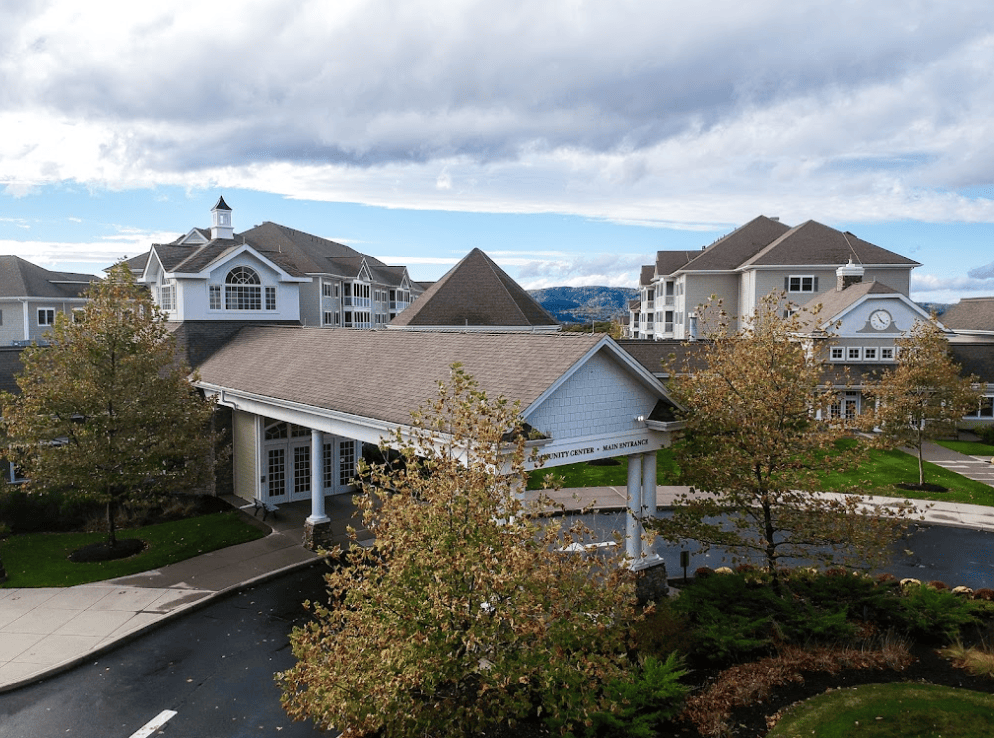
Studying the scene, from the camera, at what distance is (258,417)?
2408 centimetres

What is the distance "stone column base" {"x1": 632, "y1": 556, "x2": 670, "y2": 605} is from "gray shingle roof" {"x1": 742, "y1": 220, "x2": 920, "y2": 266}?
4155cm

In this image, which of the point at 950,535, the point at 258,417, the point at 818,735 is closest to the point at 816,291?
the point at 950,535

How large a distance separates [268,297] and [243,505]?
9.66 meters

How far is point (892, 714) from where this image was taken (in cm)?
1143

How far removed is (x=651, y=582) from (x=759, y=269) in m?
42.2

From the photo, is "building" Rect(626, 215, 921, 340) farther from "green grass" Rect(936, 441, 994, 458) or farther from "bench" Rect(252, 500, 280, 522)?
"bench" Rect(252, 500, 280, 522)

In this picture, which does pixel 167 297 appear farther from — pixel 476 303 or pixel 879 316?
pixel 879 316

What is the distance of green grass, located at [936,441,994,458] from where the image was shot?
37125 mm

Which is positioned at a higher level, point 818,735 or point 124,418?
point 124,418

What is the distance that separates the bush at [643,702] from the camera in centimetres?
1048

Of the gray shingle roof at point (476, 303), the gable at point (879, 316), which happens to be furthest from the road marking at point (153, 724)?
the gable at point (879, 316)

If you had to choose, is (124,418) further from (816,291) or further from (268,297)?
(816,291)

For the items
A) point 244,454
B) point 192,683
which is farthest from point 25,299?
point 192,683

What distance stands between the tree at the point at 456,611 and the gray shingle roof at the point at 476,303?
28.8 metres
